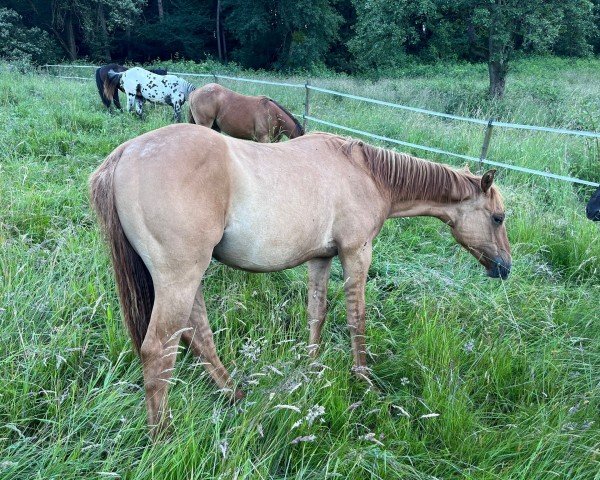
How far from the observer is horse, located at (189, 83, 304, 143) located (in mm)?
7875

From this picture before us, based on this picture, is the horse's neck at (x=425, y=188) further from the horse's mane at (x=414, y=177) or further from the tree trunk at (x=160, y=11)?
the tree trunk at (x=160, y=11)

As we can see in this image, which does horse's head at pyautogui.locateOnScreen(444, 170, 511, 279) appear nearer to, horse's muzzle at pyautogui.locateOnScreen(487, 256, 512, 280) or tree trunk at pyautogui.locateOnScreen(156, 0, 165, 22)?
horse's muzzle at pyautogui.locateOnScreen(487, 256, 512, 280)

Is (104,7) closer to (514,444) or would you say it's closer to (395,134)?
(395,134)

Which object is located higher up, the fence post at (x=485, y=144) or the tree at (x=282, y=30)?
the tree at (x=282, y=30)

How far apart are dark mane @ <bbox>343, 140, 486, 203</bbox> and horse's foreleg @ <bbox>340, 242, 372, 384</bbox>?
48 centimetres

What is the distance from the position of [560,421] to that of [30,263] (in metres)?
3.16

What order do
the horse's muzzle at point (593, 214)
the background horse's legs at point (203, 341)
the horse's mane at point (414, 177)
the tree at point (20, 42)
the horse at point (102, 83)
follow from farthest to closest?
the tree at point (20, 42)
the horse at point (102, 83)
the horse's muzzle at point (593, 214)
the horse's mane at point (414, 177)
the background horse's legs at point (203, 341)

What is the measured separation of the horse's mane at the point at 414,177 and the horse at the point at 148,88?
26.6ft

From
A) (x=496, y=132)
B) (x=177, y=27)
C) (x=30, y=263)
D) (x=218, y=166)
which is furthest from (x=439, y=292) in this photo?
(x=177, y=27)

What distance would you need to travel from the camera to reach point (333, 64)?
31.6 metres

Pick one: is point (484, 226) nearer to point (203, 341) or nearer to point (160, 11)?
point (203, 341)

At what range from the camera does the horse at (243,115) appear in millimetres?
7875

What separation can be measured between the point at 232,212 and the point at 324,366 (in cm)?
86

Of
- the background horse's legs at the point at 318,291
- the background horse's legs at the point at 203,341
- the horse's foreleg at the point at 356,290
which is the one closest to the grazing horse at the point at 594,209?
the horse's foreleg at the point at 356,290
